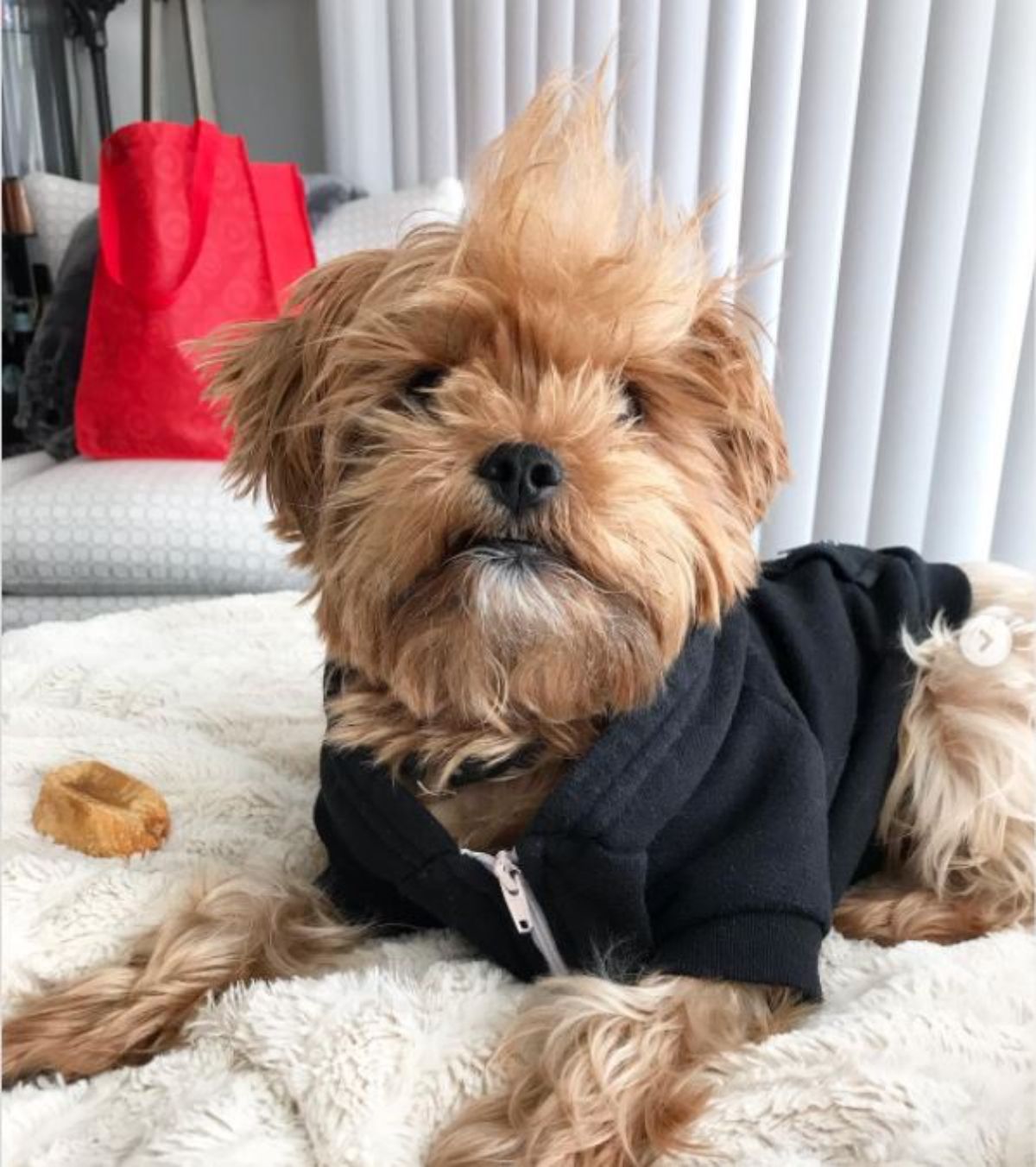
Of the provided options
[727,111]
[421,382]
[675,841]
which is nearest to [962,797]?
[675,841]

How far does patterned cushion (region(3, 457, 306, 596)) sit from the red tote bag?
10.9 inches

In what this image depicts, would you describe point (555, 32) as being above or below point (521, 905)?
above

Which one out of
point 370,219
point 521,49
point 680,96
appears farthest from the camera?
point 370,219

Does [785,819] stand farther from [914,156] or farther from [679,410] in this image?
[914,156]

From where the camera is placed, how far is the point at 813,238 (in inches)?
81.5

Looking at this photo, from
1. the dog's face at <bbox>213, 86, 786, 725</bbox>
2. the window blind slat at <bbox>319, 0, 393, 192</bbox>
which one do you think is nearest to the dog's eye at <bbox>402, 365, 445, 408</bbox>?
the dog's face at <bbox>213, 86, 786, 725</bbox>

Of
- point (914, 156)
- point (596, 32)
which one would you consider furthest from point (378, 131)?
point (914, 156)

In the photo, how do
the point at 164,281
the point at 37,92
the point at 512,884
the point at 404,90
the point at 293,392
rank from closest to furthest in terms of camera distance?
the point at 512,884
the point at 293,392
the point at 164,281
the point at 404,90
the point at 37,92

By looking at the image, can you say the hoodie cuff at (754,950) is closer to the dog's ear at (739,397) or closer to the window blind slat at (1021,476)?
the dog's ear at (739,397)

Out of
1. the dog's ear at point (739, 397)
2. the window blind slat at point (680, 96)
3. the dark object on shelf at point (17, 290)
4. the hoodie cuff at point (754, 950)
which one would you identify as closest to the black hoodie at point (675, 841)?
the hoodie cuff at point (754, 950)

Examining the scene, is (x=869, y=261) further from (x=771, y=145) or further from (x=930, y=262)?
(x=771, y=145)

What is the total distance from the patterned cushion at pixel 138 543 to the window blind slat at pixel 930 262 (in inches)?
47.2

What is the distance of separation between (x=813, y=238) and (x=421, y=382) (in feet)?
4.30

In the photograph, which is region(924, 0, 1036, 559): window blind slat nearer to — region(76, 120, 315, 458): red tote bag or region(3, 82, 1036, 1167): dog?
region(3, 82, 1036, 1167): dog
